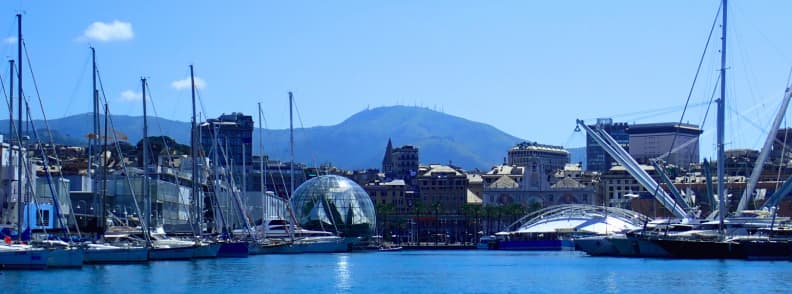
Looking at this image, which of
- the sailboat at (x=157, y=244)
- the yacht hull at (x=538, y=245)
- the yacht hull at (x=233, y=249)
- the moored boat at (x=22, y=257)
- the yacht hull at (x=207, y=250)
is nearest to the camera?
the moored boat at (x=22, y=257)

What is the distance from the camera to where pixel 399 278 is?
71750 mm

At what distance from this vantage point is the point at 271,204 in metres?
153

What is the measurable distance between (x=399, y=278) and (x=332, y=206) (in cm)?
6794

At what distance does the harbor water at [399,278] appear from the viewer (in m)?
58.4

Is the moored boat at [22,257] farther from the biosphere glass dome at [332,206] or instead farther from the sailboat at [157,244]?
the biosphere glass dome at [332,206]

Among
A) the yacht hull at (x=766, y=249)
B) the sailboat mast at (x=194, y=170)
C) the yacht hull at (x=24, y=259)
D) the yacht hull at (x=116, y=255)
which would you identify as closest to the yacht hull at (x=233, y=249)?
the sailboat mast at (x=194, y=170)

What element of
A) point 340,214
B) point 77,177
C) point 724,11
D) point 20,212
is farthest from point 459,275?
point 340,214

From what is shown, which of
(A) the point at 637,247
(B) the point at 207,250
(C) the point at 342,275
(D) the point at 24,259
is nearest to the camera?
(D) the point at 24,259

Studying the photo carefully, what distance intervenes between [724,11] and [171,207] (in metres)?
50.7

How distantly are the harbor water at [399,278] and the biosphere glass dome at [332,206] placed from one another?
160ft

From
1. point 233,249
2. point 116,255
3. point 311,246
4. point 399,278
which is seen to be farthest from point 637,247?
point 116,255

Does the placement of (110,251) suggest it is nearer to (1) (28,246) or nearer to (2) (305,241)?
(1) (28,246)

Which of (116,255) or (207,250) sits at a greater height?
(207,250)

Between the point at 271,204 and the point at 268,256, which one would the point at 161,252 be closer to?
the point at 268,256
